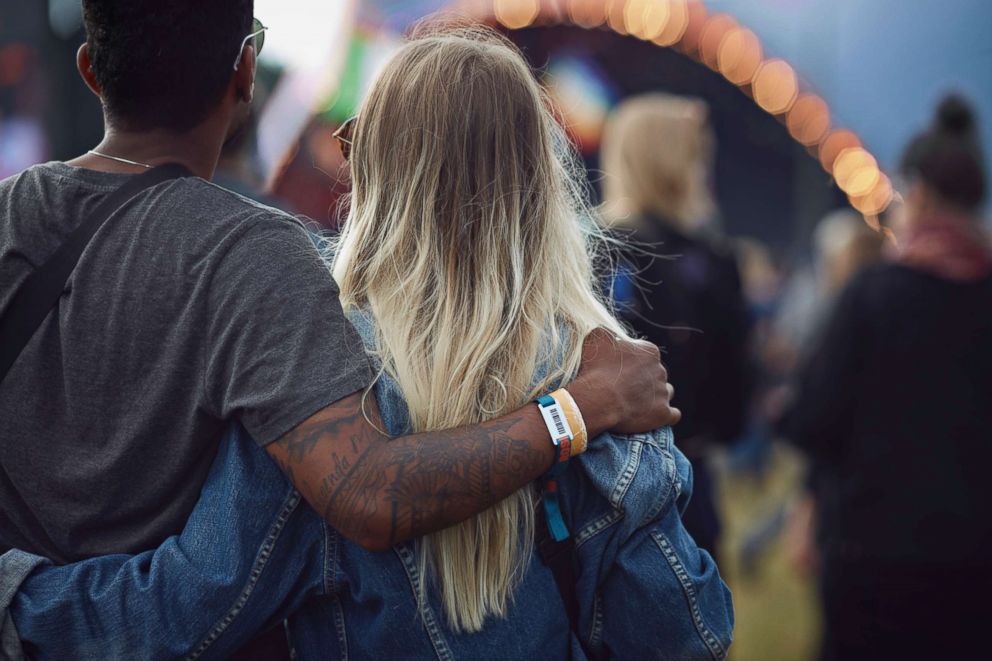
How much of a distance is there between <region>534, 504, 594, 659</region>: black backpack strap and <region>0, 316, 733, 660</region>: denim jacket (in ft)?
0.04

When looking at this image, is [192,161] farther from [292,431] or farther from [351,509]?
[351,509]

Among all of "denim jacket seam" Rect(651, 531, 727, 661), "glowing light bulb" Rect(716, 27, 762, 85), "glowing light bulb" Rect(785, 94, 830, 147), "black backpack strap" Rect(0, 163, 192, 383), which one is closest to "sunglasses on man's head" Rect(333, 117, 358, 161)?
"black backpack strap" Rect(0, 163, 192, 383)

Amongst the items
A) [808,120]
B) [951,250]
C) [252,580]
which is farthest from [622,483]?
[808,120]

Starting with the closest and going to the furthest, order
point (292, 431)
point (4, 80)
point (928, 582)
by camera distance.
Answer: point (292, 431), point (928, 582), point (4, 80)

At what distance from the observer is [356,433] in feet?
4.65

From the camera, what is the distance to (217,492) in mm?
1509

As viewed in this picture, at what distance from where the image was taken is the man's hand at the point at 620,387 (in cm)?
160

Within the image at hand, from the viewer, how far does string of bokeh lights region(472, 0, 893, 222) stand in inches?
354

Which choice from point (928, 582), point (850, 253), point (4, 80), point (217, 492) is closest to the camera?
point (217, 492)

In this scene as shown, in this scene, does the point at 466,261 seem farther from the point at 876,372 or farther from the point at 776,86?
the point at 776,86

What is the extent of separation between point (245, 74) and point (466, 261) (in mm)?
468

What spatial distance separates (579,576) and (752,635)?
12.8 ft

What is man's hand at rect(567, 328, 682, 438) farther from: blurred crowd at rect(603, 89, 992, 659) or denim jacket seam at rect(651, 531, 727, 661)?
blurred crowd at rect(603, 89, 992, 659)

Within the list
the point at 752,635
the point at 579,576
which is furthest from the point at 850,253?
the point at 579,576
